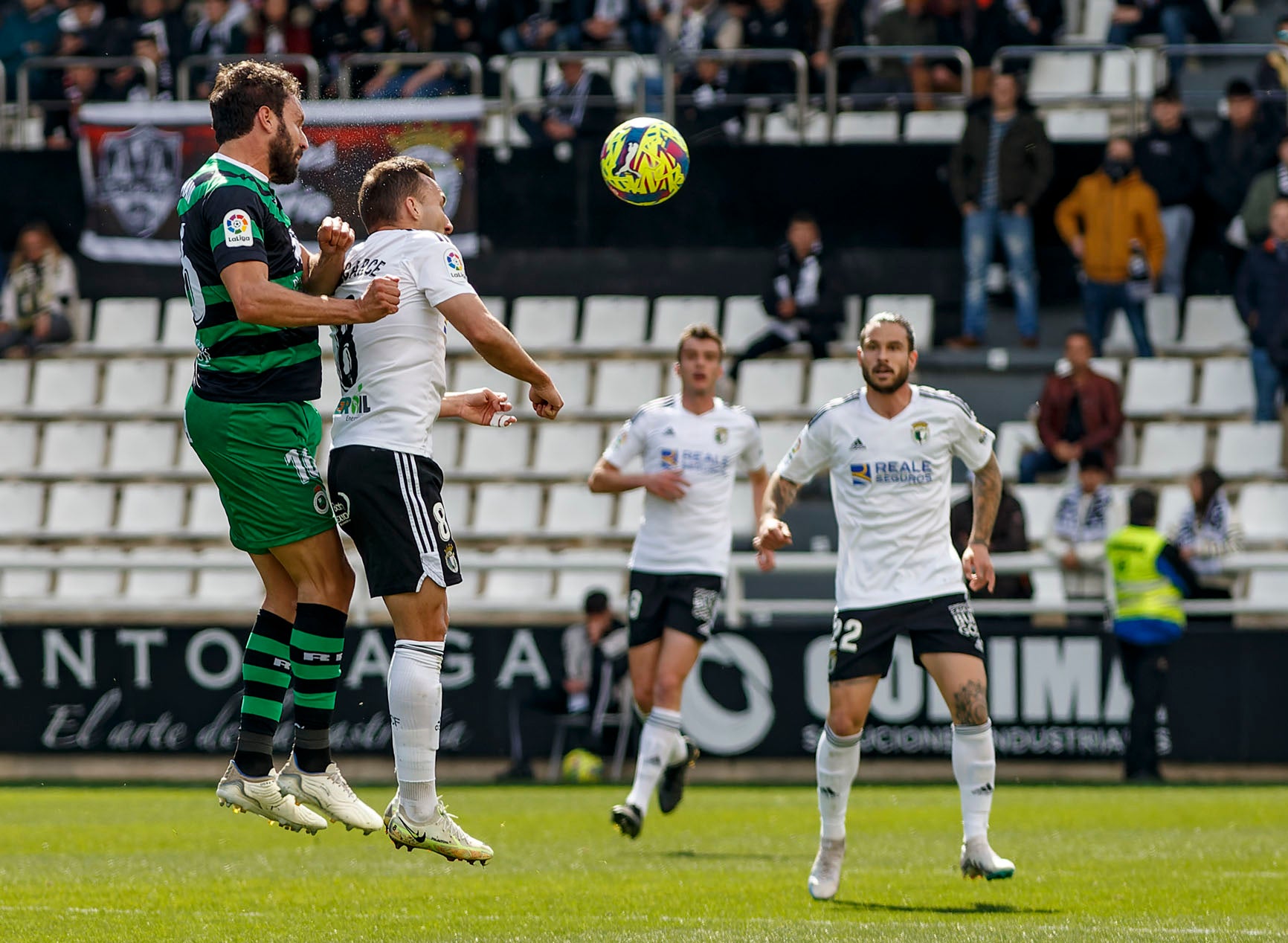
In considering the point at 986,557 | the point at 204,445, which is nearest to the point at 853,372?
the point at 986,557

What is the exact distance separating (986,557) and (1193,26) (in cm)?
1266

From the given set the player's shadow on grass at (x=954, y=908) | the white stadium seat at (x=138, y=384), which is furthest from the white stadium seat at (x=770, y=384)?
the player's shadow on grass at (x=954, y=908)

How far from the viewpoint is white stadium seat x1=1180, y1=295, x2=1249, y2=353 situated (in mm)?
18203

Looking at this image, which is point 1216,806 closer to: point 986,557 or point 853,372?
point 986,557

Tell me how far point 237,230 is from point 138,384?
13745 mm

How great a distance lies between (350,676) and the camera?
1529 cm

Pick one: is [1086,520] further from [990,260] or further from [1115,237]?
[990,260]

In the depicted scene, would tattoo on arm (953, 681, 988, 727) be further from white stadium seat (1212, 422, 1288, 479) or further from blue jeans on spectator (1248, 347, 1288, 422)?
blue jeans on spectator (1248, 347, 1288, 422)

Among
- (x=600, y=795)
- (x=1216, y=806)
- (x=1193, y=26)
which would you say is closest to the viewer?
(x=1216, y=806)

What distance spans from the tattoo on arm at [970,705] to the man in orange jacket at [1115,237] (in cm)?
1011

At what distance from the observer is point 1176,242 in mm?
18266

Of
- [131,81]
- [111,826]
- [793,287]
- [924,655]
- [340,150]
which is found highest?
[131,81]

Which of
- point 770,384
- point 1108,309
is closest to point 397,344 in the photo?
point 770,384

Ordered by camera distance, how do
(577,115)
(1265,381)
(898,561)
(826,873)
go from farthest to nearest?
(577,115), (1265,381), (898,561), (826,873)
